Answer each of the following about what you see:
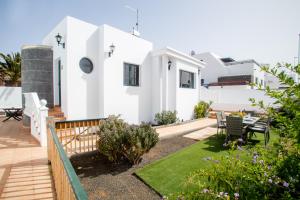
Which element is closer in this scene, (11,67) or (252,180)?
(252,180)

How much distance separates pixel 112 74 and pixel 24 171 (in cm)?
592

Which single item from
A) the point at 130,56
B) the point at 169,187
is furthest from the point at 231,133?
the point at 130,56

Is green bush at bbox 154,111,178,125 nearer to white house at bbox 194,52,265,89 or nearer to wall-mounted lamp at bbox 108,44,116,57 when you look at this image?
wall-mounted lamp at bbox 108,44,116,57

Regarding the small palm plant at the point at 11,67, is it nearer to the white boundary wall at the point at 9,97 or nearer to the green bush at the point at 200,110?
the white boundary wall at the point at 9,97

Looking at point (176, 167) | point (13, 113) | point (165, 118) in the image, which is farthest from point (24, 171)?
point (13, 113)

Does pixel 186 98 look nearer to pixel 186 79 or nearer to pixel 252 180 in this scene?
pixel 186 79

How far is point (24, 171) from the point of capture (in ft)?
13.7

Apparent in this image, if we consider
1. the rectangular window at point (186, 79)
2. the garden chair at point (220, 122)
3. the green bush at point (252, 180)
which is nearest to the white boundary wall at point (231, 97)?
the rectangular window at point (186, 79)

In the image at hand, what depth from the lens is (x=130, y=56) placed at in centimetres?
1009

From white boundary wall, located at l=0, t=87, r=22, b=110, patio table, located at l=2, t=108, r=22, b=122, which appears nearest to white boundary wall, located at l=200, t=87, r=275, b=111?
patio table, located at l=2, t=108, r=22, b=122

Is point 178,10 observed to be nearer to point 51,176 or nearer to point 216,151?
point 216,151

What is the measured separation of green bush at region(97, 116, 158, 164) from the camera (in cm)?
506

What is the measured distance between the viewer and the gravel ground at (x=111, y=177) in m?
3.87

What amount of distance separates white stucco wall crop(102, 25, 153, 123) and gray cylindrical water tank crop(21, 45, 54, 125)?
11.1 ft
